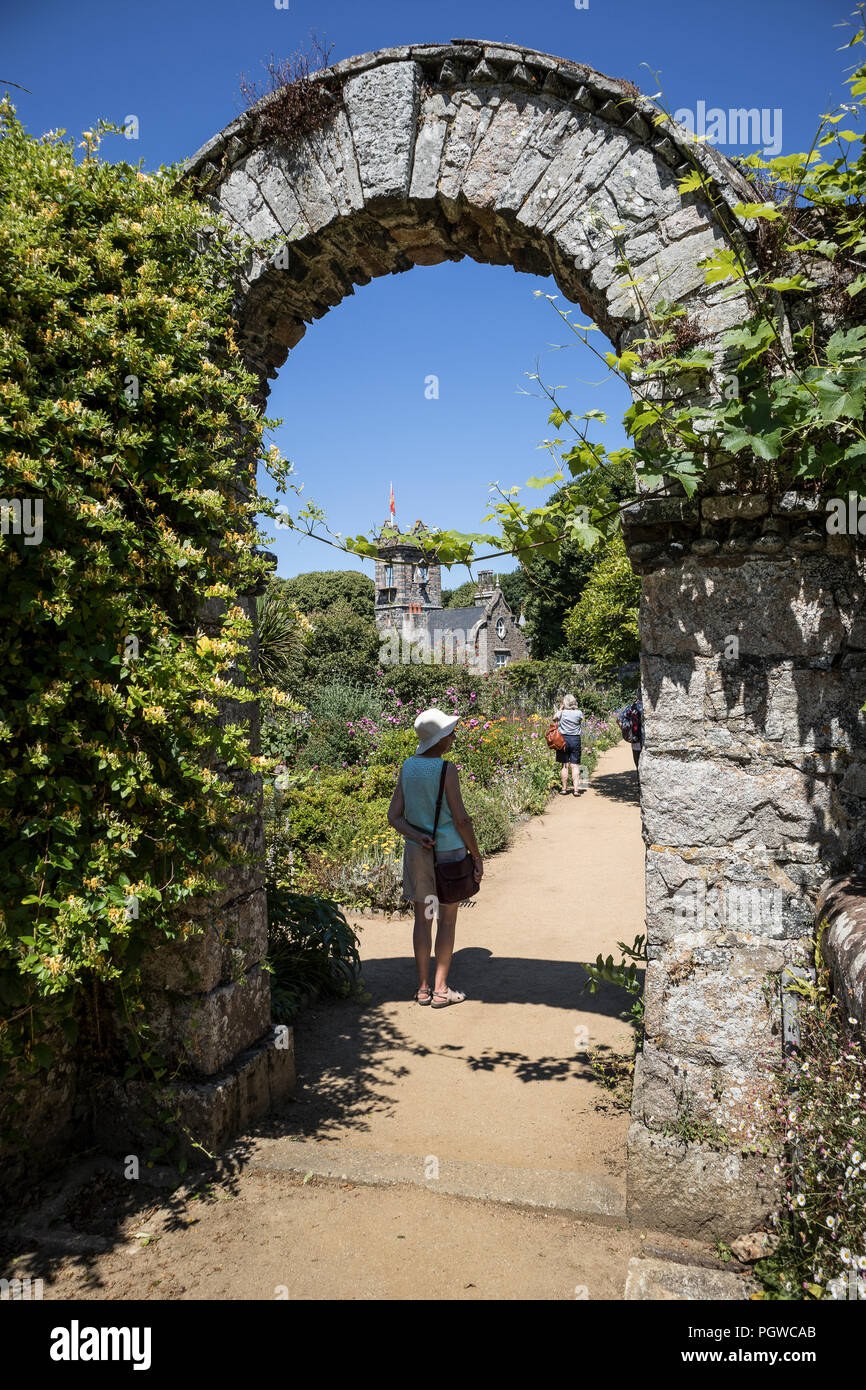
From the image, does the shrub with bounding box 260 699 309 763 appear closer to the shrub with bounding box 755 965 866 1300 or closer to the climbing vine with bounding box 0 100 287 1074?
the climbing vine with bounding box 0 100 287 1074

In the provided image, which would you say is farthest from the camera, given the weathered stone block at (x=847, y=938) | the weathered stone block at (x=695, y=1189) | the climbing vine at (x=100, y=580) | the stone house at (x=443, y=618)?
the stone house at (x=443, y=618)

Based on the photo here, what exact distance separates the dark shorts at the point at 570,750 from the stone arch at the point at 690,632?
28.9 feet

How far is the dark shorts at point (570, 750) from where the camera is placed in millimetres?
11695

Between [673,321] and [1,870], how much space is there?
295 centimetres

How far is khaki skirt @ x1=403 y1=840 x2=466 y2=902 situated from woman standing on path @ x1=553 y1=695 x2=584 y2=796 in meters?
7.11

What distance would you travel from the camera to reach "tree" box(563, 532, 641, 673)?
1073 cm

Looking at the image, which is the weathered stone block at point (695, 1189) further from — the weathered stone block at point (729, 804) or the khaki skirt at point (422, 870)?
the khaki skirt at point (422, 870)

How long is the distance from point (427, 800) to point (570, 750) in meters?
7.56

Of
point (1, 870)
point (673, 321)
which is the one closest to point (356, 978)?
point (1, 870)

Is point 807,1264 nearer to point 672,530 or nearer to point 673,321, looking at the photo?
point 672,530

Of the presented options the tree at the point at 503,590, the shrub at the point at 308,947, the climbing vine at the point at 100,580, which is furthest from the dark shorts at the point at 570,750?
the tree at the point at 503,590

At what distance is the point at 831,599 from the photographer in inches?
105

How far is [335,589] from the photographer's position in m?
37.1

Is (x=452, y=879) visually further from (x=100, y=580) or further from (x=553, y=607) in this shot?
(x=553, y=607)
